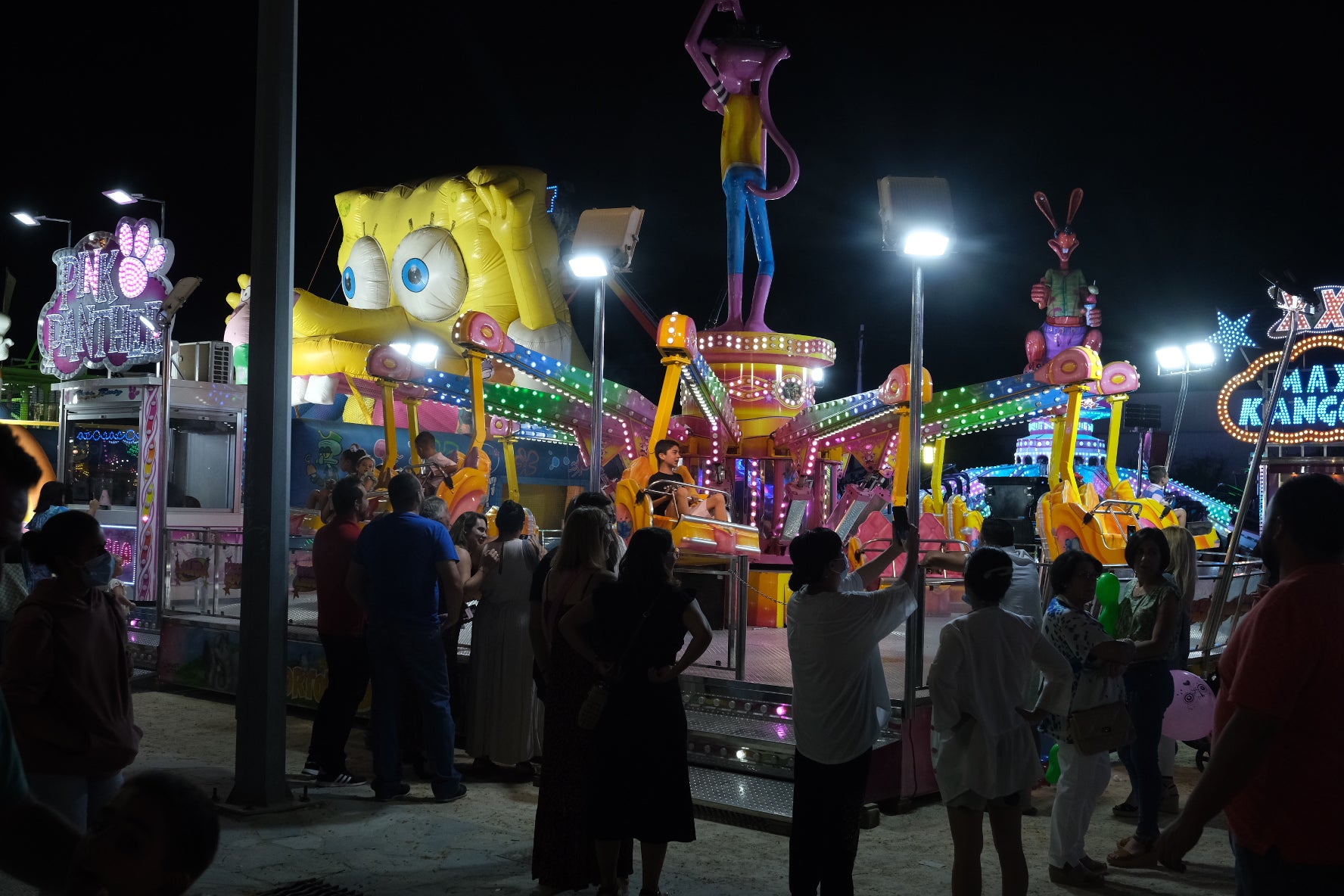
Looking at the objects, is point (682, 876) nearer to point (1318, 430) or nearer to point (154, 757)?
point (154, 757)

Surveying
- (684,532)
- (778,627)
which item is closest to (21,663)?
(684,532)

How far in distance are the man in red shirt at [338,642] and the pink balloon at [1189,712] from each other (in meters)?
4.53

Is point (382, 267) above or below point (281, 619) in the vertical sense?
above

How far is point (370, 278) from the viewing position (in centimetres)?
2581

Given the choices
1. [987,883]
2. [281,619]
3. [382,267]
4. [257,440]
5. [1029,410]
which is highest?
[382,267]

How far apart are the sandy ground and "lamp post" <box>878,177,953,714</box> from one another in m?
1.30

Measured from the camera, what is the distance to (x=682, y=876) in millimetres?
5441

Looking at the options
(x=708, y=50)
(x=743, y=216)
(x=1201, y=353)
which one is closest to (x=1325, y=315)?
(x=1201, y=353)

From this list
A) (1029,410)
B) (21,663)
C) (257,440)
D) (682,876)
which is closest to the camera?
(21,663)

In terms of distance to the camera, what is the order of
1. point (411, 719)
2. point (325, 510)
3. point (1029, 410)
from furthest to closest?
point (1029, 410), point (325, 510), point (411, 719)

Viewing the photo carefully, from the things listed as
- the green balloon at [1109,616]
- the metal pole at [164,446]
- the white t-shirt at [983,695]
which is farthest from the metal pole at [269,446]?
the metal pole at [164,446]

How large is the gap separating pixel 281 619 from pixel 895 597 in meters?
3.41

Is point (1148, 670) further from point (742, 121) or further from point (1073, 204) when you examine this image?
point (1073, 204)

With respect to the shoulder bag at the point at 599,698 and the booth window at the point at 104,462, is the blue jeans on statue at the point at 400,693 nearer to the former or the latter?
the shoulder bag at the point at 599,698
